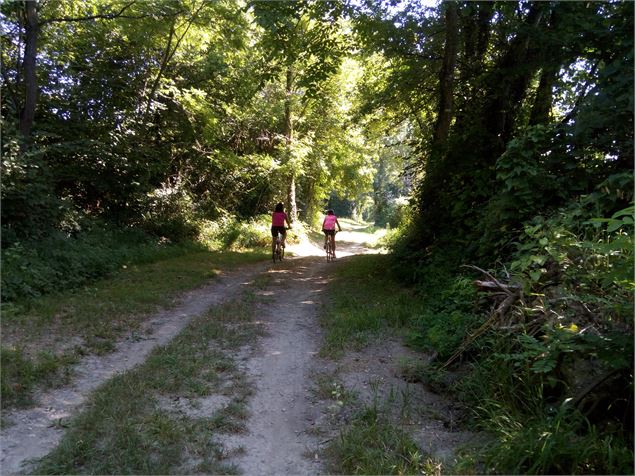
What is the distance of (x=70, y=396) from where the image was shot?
482cm

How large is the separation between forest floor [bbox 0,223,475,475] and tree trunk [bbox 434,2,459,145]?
605 centimetres

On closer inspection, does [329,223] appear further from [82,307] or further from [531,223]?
[531,223]

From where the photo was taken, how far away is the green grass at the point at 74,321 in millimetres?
5066

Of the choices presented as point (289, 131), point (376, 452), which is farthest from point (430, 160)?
point (289, 131)

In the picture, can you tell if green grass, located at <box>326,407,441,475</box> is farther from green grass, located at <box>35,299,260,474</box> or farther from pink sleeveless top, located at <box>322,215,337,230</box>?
pink sleeveless top, located at <box>322,215,337,230</box>

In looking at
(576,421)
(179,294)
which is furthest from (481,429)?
(179,294)

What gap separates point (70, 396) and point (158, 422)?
134 cm

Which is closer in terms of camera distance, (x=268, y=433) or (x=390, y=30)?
(x=268, y=433)

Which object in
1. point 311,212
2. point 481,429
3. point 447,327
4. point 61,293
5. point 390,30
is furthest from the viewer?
point 311,212

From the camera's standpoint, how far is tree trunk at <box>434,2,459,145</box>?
10367mm

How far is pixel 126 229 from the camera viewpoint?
14.7 meters

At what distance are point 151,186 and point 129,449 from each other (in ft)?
45.6

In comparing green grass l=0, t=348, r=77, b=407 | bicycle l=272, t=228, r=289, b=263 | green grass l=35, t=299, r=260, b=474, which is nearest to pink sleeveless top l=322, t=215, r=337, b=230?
bicycle l=272, t=228, r=289, b=263

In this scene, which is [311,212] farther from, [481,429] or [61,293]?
[481,429]
